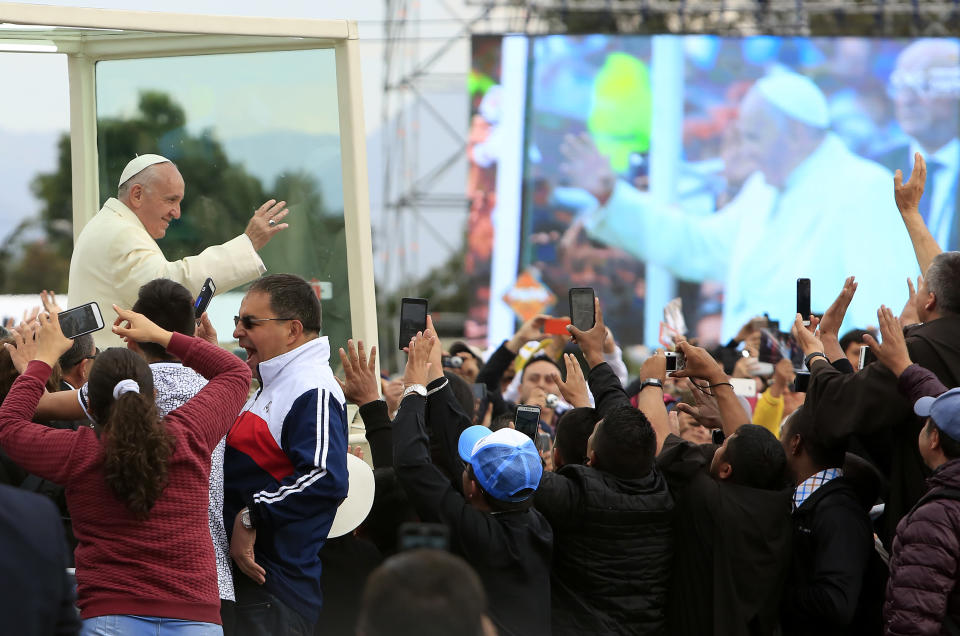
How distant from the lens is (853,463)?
13.0 ft

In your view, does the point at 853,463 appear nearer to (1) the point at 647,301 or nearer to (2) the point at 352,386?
(2) the point at 352,386

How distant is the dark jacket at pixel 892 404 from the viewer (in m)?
3.79

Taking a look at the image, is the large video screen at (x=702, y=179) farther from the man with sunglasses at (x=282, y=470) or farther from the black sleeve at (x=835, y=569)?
the man with sunglasses at (x=282, y=470)

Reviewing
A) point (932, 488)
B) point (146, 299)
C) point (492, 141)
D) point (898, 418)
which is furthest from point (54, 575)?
point (492, 141)

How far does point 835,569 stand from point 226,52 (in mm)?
3005

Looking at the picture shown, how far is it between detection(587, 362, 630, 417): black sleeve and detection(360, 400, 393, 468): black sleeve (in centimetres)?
77

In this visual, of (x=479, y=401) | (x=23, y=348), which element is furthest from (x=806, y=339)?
(x=23, y=348)

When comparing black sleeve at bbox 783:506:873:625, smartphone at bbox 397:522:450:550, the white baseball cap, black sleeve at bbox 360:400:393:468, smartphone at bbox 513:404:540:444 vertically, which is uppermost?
smartphone at bbox 397:522:450:550

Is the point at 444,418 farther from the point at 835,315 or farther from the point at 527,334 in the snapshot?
the point at 527,334

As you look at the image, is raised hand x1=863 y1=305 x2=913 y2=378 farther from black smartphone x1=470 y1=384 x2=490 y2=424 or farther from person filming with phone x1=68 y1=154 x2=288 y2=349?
person filming with phone x1=68 y1=154 x2=288 y2=349

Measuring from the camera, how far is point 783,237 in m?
16.8

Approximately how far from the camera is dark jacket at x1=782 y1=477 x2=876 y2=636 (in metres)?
3.71

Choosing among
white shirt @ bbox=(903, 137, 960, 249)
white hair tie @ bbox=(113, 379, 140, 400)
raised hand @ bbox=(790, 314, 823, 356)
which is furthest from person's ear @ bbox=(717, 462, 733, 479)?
white shirt @ bbox=(903, 137, 960, 249)

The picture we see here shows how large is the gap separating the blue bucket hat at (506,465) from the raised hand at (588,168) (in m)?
13.8
